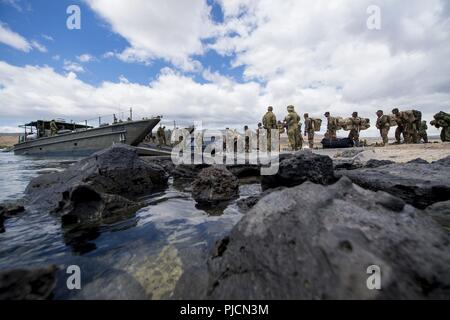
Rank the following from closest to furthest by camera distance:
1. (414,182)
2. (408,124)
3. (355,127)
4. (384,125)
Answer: (414,182) → (408,124) → (384,125) → (355,127)

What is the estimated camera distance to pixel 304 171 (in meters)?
4.92

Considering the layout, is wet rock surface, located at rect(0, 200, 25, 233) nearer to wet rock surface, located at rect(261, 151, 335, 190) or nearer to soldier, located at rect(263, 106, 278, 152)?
wet rock surface, located at rect(261, 151, 335, 190)

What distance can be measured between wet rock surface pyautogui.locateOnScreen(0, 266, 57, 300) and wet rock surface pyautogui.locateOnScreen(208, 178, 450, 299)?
4.19 ft

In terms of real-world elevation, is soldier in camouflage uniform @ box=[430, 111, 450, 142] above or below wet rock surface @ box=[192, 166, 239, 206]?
above

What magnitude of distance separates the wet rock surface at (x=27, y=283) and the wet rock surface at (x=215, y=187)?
3297mm

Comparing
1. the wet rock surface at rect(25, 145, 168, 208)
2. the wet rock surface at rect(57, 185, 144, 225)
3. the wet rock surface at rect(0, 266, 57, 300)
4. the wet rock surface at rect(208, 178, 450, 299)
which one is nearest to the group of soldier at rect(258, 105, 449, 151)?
the wet rock surface at rect(25, 145, 168, 208)

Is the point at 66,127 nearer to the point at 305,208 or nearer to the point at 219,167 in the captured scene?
the point at 219,167

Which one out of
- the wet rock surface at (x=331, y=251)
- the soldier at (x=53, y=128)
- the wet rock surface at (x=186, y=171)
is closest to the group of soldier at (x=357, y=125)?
the wet rock surface at (x=186, y=171)

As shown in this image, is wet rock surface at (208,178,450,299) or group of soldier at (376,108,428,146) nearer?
wet rock surface at (208,178,450,299)

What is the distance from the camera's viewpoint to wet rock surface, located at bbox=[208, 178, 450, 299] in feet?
5.08

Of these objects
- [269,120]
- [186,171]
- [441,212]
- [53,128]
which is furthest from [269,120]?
[53,128]

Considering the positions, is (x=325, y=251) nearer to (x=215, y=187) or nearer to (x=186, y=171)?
(x=215, y=187)

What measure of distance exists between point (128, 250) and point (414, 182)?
14.7 feet
